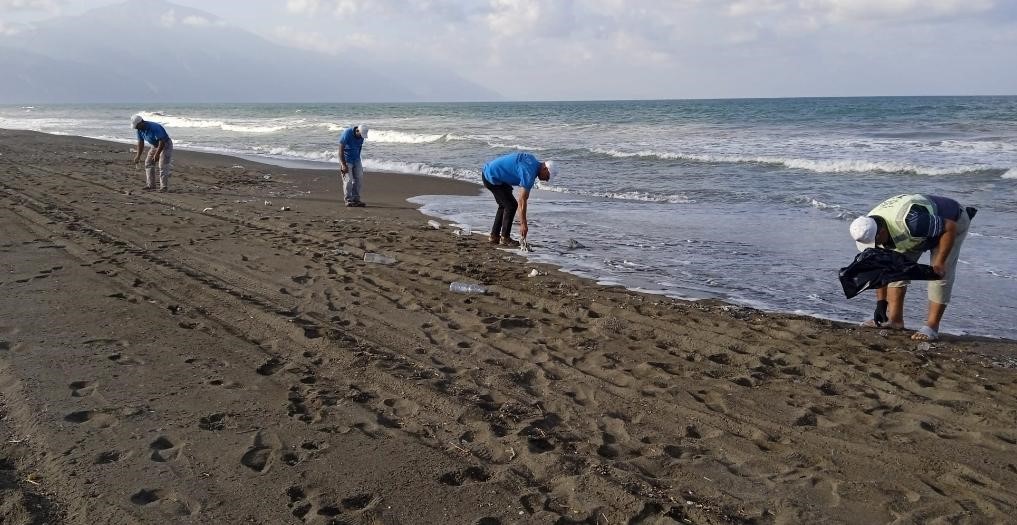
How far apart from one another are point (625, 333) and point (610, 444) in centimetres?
187

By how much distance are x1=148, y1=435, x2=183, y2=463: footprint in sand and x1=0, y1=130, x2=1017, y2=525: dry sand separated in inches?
0.5

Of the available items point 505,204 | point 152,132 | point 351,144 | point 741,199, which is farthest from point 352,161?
point 741,199

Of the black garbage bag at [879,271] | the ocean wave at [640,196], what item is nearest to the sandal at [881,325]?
the black garbage bag at [879,271]

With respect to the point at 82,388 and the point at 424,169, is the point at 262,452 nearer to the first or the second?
the point at 82,388

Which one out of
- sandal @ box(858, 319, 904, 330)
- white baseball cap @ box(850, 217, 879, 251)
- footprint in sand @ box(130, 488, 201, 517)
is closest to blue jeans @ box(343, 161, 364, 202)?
sandal @ box(858, 319, 904, 330)

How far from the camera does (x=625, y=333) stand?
543cm

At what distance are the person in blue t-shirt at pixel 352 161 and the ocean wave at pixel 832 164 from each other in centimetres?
1148

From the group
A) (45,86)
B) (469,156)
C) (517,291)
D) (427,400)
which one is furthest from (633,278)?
(45,86)

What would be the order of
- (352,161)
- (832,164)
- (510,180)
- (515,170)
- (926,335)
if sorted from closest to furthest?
1. (926,335)
2. (515,170)
3. (510,180)
4. (352,161)
5. (832,164)

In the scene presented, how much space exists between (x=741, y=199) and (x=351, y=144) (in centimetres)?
729

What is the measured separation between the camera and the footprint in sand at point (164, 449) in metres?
3.27

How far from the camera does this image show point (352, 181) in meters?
11.7

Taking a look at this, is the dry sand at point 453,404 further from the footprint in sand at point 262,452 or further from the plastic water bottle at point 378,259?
the plastic water bottle at point 378,259

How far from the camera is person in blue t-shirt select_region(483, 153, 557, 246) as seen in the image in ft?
27.0
